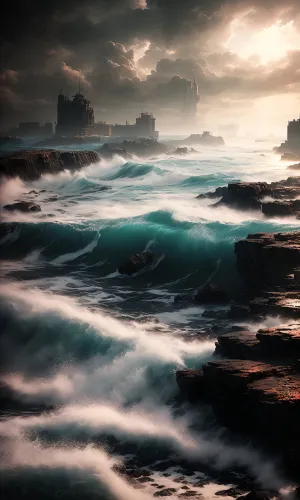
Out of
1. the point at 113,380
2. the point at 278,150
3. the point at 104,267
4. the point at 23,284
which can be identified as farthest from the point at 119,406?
the point at 278,150

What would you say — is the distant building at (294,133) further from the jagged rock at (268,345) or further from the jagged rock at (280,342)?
the jagged rock at (280,342)

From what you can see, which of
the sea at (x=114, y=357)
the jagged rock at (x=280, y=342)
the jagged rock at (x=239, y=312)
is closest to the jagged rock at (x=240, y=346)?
the jagged rock at (x=280, y=342)

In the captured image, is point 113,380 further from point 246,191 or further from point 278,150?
point 278,150

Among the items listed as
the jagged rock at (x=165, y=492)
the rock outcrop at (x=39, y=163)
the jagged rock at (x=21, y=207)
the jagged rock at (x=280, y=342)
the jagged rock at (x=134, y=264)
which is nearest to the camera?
the jagged rock at (x=165, y=492)

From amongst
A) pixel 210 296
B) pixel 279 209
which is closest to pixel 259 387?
pixel 210 296

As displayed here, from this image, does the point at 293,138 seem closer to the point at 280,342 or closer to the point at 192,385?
the point at 280,342

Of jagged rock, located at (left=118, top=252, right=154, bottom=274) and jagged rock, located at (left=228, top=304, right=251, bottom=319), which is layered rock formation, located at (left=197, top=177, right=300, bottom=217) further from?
jagged rock, located at (left=228, top=304, right=251, bottom=319)
